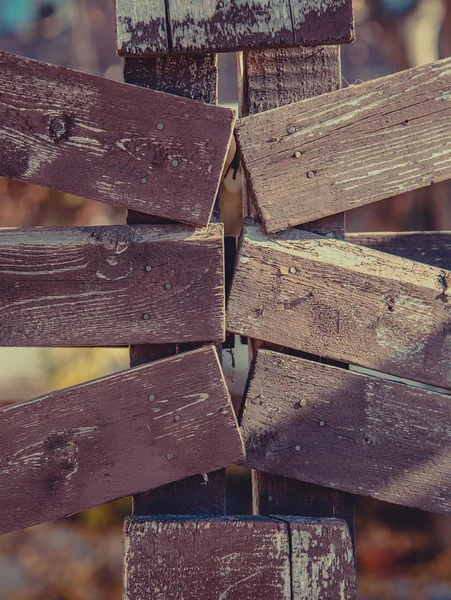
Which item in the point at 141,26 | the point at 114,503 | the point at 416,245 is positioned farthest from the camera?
the point at 114,503

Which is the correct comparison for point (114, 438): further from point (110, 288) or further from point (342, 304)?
point (342, 304)

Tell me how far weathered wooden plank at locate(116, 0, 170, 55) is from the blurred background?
2148mm

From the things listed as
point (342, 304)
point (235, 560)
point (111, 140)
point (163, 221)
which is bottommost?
point (235, 560)

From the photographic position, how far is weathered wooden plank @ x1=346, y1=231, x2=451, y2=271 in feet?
5.82

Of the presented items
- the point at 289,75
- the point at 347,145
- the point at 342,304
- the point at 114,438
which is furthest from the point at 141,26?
the point at 114,438

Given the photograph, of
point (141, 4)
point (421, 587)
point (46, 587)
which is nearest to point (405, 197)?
point (421, 587)

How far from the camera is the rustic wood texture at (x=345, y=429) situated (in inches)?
59.7

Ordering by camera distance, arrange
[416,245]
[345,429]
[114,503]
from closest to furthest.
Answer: [345,429] < [416,245] < [114,503]

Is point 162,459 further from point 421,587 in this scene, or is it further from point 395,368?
point 421,587

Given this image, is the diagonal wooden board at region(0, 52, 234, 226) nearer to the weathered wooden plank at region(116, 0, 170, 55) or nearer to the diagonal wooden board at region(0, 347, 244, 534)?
the weathered wooden plank at region(116, 0, 170, 55)

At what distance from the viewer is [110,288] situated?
56.5 inches

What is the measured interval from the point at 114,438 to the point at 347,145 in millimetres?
A: 864

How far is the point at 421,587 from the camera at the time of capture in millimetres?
4043

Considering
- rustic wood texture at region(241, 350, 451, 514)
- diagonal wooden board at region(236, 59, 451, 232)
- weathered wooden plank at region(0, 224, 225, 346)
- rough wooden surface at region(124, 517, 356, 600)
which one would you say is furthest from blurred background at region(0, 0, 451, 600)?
rough wooden surface at region(124, 517, 356, 600)
